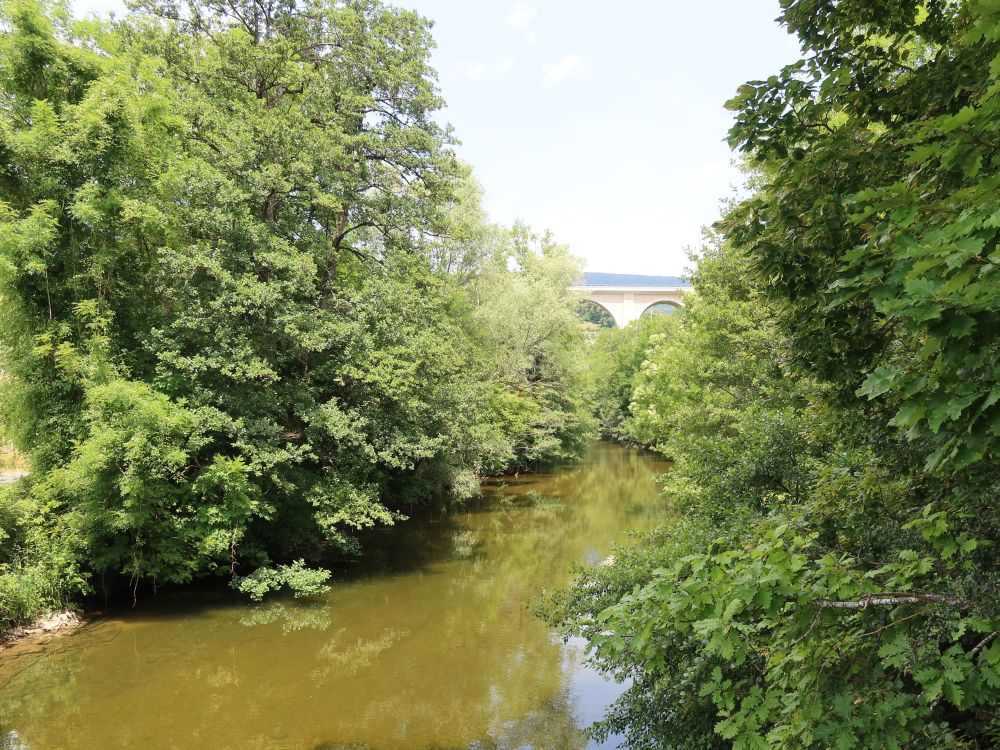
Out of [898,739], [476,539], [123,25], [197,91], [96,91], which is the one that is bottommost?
[476,539]

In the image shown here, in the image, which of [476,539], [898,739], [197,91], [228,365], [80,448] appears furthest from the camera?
[476,539]

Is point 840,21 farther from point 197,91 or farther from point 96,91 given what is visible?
point 197,91

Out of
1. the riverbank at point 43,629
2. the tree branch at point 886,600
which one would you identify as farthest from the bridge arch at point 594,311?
the tree branch at point 886,600

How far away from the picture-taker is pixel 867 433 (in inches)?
156

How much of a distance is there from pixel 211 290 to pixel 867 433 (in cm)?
1120

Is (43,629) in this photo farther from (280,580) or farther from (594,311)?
(594,311)

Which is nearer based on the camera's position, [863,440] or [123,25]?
[863,440]

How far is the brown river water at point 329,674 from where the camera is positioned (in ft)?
24.4

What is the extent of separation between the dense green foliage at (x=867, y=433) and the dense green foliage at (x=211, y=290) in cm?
831

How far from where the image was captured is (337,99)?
1364 cm

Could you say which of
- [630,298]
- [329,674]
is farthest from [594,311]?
[329,674]

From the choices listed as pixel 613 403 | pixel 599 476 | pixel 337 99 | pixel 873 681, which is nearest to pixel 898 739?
pixel 873 681

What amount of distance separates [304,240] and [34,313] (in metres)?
5.23

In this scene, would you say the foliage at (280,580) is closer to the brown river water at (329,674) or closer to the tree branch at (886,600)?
the brown river water at (329,674)
